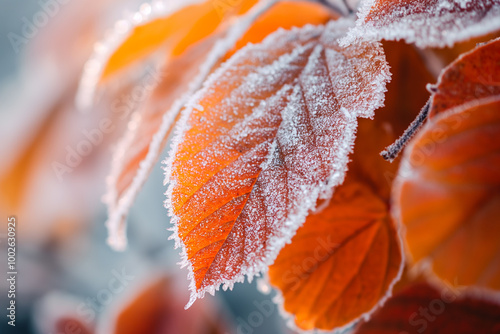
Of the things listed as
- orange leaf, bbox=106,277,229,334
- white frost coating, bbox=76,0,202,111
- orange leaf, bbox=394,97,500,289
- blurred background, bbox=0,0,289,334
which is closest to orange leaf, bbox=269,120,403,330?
orange leaf, bbox=394,97,500,289

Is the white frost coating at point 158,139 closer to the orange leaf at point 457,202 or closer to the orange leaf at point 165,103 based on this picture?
the orange leaf at point 165,103

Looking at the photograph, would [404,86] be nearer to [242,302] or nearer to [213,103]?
[213,103]

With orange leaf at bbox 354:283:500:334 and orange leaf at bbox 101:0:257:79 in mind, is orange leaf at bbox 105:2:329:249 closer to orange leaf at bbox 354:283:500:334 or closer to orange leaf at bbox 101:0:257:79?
orange leaf at bbox 101:0:257:79

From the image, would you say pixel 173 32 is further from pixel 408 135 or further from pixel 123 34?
pixel 408 135

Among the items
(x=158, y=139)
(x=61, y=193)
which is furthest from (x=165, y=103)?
(x=61, y=193)

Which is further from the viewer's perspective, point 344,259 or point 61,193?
point 61,193

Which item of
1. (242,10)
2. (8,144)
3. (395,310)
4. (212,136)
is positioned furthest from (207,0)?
(8,144)
